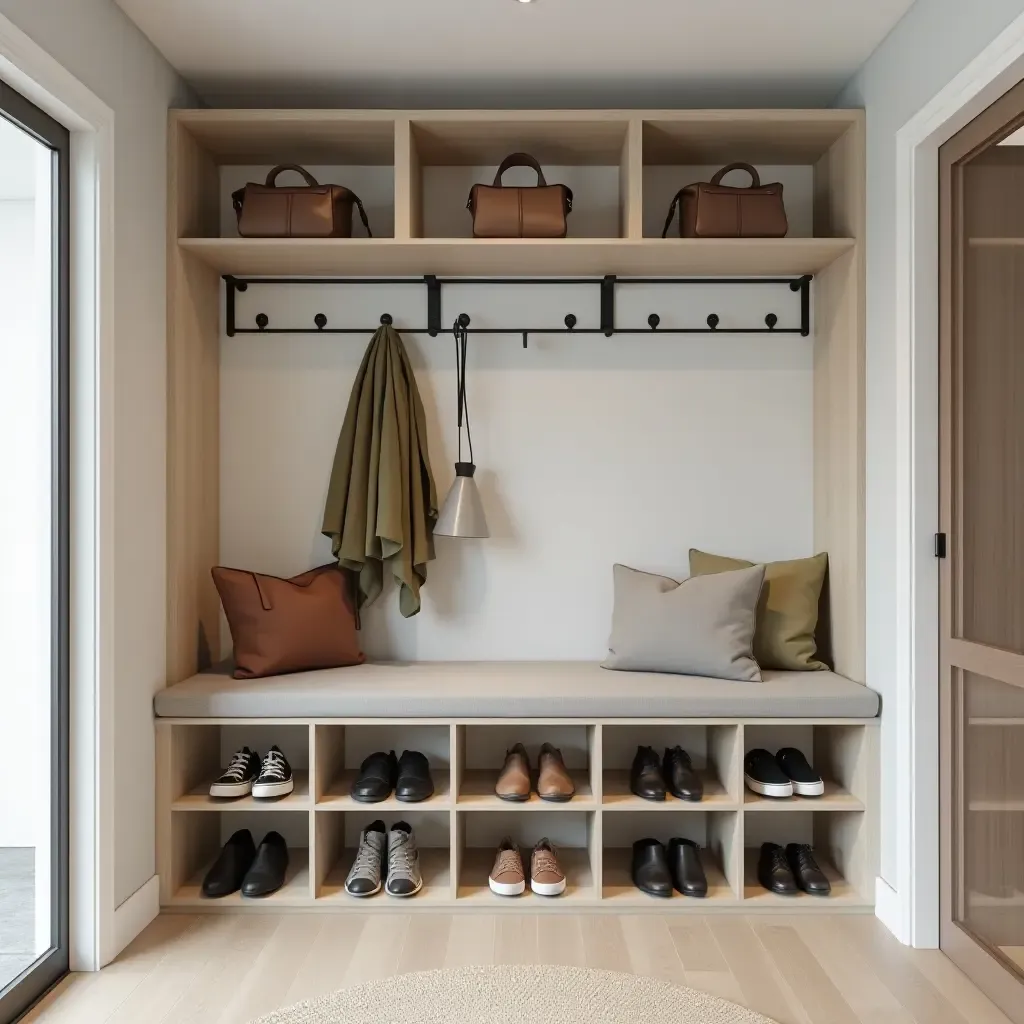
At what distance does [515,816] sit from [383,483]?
46.7 inches

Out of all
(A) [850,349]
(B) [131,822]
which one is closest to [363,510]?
(B) [131,822]

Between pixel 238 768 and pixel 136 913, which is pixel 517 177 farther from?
pixel 136 913

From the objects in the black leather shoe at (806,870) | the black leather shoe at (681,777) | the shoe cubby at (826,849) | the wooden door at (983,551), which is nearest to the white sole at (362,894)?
the black leather shoe at (681,777)

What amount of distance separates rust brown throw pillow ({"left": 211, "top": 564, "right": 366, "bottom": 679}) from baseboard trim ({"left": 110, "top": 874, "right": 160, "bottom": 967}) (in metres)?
0.63

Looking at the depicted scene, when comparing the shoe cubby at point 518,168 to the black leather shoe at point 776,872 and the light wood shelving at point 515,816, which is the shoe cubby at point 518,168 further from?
the black leather shoe at point 776,872

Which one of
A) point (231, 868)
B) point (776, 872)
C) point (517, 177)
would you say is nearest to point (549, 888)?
point (776, 872)

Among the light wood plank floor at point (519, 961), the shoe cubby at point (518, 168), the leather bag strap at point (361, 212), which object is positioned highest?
the shoe cubby at point (518, 168)

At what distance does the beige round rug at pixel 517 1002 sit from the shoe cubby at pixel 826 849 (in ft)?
2.08

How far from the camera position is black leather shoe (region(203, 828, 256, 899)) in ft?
9.29

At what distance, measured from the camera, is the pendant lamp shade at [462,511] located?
123 inches

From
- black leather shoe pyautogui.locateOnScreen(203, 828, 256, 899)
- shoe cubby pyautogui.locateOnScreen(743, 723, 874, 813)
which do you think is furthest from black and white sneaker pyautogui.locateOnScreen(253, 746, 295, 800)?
shoe cubby pyautogui.locateOnScreen(743, 723, 874, 813)

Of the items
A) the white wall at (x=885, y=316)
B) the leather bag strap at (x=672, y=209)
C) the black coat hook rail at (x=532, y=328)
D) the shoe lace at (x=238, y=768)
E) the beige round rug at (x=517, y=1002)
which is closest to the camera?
the beige round rug at (x=517, y=1002)

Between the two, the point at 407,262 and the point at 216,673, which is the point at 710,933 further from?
the point at 407,262

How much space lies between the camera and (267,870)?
2.85 metres
